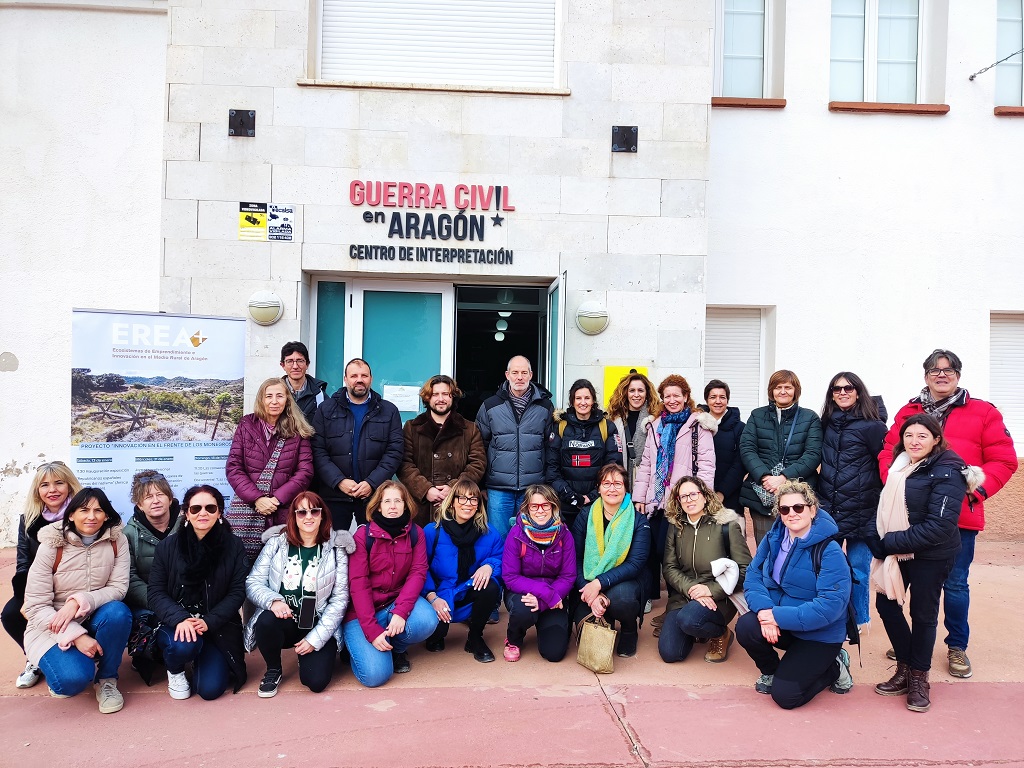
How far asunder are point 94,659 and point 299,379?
2.29 metres

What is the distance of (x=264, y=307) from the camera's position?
647 cm

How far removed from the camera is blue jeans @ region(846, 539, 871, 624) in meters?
4.86

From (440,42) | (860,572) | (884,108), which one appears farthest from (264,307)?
(884,108)

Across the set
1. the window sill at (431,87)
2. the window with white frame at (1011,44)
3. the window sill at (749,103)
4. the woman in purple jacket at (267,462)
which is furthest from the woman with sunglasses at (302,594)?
the window with white frame at (1011,44)

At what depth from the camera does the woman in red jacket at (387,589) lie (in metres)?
4.36

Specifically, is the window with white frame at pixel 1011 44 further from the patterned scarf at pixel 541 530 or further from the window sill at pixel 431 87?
the patterned scarf at pixel 541 530

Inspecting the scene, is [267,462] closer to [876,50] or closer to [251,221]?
[251,221]

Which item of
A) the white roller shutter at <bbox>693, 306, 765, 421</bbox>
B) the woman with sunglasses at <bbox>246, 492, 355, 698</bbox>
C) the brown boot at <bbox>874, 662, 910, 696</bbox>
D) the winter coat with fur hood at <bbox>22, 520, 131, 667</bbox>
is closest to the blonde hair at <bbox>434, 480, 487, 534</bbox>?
the woman with sunglasses at <bbox>246, 492, 355, 698</bbox>

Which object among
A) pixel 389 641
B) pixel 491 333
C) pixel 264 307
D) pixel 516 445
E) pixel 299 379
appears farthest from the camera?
pixel 491 333

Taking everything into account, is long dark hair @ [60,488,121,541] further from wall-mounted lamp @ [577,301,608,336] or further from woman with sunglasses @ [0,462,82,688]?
wall-mounted lamp @ [577,301,608,336]

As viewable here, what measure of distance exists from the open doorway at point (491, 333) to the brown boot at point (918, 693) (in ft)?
13.8

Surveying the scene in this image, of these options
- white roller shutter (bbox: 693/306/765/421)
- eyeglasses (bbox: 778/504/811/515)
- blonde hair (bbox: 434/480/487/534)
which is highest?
white roller shutter (bbox: 693/306/765/421)

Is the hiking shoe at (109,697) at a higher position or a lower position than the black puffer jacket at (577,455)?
lower

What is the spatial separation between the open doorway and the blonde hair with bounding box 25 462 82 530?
355cm
